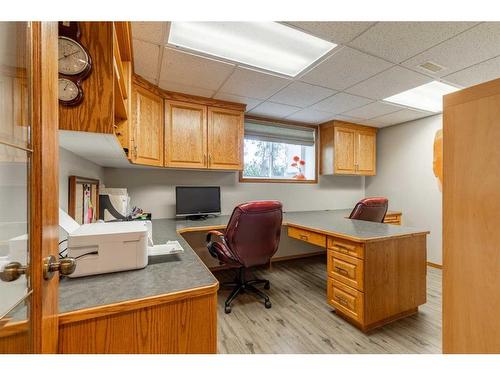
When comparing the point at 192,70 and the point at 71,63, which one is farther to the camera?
the point at 192,70

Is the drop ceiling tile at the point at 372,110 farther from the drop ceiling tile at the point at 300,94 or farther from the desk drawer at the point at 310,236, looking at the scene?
the desk drawer at the point at 310,236

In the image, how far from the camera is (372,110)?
303cm

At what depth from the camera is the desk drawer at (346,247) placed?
173 cm

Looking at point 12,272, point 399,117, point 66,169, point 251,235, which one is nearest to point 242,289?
point 251,235

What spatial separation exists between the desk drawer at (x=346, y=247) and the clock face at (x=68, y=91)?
1.95 meters

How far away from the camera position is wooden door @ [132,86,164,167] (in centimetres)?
205

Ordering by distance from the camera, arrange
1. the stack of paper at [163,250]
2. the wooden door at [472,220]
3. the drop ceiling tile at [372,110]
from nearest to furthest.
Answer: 1. the wooden door at [472,220]
2. the stack of paper at [163,250]
3. the drop ceiling tile at [372,110]

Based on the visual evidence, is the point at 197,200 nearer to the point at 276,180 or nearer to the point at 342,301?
the point at 276,180

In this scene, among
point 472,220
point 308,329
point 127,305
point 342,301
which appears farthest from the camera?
point 342,301

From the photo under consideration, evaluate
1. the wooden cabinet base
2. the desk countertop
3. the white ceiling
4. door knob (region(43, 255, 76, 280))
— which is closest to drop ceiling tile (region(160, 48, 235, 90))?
the white ceiling

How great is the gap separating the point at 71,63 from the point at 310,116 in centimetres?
295

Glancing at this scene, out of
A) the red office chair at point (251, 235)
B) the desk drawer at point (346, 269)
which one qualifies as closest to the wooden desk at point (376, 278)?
the desk drawer at point (346, 269)
